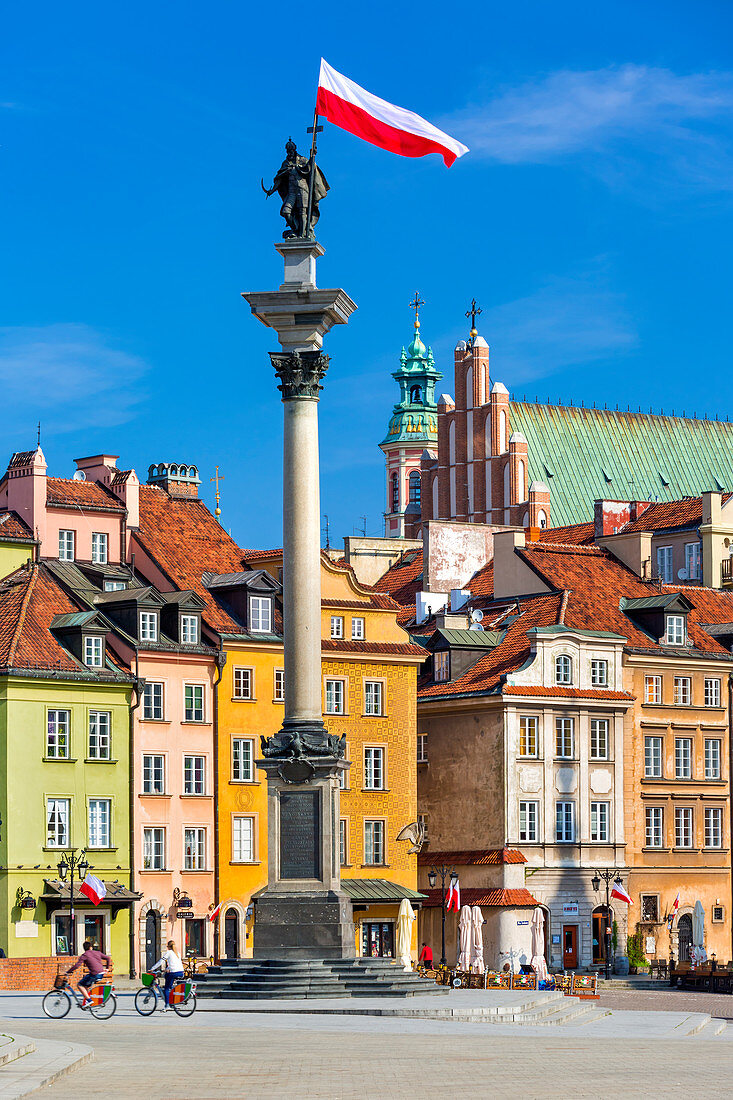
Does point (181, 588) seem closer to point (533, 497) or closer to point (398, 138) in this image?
point (398, 138)

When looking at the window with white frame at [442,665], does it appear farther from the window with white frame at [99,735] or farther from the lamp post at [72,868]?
the lamp post at [72,868]

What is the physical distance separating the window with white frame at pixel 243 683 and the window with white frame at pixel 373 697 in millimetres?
5335


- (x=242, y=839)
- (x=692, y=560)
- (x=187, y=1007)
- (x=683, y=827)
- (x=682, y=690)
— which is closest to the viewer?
(x=187, y=1007)

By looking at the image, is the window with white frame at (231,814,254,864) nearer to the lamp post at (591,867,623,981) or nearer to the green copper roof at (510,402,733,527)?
the lamp post at (591,867,623,981)

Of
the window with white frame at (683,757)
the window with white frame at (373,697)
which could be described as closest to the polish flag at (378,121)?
the window with white frame at (373,697)

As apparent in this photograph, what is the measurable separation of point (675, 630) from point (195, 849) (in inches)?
983

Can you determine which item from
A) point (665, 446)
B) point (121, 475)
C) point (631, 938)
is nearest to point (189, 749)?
point (121, 475)

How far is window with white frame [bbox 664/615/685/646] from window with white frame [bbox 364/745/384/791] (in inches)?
587

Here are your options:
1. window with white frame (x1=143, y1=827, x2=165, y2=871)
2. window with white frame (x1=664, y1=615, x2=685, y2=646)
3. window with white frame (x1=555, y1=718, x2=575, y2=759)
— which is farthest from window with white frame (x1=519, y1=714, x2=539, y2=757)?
window with white frame (x1=143, y1=827, x2=165, y2=871)

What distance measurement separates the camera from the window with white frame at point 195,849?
3194 inches

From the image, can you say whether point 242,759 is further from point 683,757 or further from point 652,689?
Result: point 683,757

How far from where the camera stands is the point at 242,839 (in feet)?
272

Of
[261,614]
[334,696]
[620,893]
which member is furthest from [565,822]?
[261,614]

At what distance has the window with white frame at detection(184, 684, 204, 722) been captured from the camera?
269 feet
